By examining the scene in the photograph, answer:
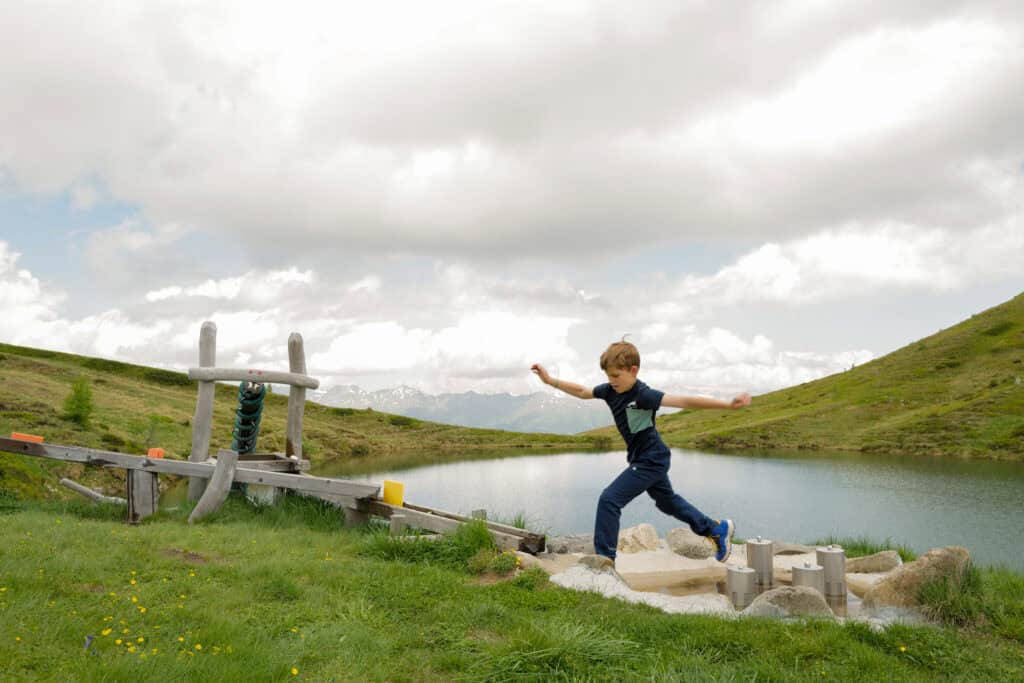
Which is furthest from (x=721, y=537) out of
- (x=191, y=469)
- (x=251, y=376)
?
(x=251, y=376)

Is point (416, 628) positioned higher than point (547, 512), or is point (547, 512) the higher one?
point (416, 628)

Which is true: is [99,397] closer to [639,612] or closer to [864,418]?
[639,612]

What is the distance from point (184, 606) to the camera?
20.3 ft

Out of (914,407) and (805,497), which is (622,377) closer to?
(805,497)

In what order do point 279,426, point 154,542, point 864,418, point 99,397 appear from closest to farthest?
point 154,542, point 99,397, point 279,426, point 864,418

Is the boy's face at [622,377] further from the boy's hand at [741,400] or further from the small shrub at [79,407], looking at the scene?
the small shrub at [79,407]

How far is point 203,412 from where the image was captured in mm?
13875

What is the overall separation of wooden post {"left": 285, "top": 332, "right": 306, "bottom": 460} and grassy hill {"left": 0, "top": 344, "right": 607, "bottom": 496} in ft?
20.9

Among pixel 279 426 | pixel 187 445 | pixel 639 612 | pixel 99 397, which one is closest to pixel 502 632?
pixel 639 612

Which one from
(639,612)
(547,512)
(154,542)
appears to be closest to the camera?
(639,612)

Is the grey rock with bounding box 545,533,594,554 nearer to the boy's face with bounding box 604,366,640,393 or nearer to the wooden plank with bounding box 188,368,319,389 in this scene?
the boy's face with bounding box 604,366,640,393

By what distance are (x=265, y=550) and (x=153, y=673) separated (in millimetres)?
4568

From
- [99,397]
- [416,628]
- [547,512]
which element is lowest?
[547,512]

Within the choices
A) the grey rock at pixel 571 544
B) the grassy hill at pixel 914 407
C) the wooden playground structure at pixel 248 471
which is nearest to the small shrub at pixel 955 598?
the wooden playground structure at pixel 248 471
